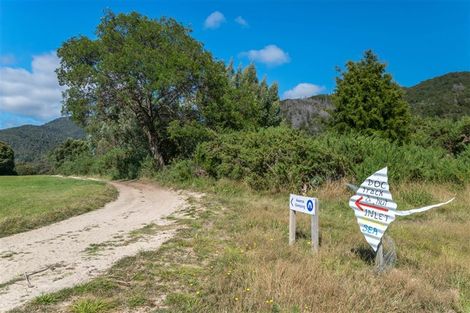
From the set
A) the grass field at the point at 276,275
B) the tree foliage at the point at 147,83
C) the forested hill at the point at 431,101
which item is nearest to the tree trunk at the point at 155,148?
the tree foliage at the point at 147,83

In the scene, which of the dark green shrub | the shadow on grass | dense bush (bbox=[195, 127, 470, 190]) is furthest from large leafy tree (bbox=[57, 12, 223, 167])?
the shadow on grass

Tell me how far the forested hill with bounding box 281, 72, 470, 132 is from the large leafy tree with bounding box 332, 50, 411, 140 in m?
27.3

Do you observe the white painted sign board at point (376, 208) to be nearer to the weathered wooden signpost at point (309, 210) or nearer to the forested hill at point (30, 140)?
the weathered wooden signpost at point (309, 210)

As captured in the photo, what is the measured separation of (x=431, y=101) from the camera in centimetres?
7588

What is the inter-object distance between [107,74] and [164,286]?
19356 millimetres

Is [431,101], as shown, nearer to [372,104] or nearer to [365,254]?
[372,104]

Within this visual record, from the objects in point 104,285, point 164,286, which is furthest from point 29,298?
point 164,286

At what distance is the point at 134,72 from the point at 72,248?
16416 mm

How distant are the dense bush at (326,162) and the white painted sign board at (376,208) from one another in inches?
301

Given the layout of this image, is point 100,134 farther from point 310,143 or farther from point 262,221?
point 262,221

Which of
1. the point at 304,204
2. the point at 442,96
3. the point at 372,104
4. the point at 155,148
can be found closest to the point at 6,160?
the point at 155,148

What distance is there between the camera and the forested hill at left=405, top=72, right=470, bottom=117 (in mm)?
63859

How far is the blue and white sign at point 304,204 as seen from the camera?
20.6 ft

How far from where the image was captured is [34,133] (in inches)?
6599
